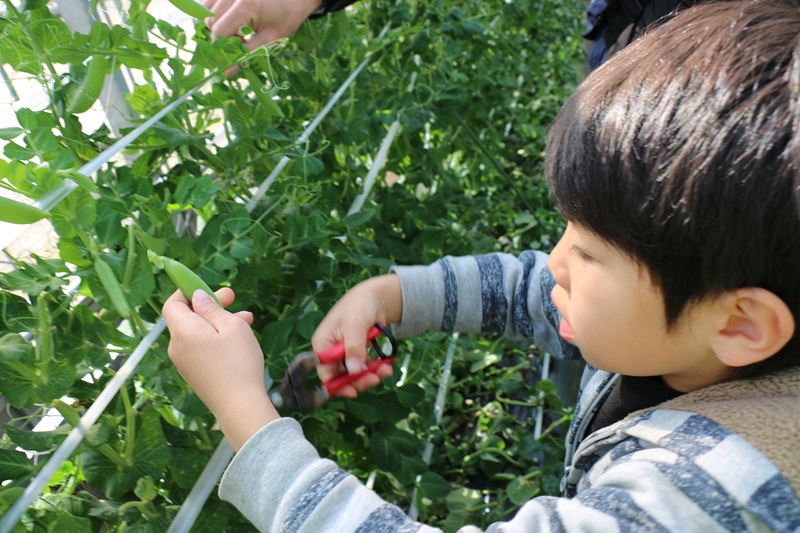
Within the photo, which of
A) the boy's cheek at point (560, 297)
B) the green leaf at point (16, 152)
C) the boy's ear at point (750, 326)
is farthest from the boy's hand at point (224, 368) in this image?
the boy's ear at point (750, 326)

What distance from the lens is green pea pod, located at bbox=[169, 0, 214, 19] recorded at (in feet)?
3.38

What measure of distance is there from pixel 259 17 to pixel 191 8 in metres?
0.18

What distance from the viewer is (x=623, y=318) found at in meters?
0.79

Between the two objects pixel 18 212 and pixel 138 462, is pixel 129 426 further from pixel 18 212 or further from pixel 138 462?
pixel 18 212

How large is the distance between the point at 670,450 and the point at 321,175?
2.82 feet

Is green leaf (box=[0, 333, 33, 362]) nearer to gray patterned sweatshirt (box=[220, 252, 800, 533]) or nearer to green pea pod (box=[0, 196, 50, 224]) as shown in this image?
green pea pod (box=[0, 196, 50, 224])

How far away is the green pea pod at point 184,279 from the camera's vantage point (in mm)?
857

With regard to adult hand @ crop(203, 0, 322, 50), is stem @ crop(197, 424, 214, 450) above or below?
below

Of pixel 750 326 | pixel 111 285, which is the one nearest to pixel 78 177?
pixel 111 285

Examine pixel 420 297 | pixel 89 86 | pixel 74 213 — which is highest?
pixel 89 86

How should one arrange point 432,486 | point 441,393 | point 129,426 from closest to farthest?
point 129,426 < point 432,486 < point 441,393

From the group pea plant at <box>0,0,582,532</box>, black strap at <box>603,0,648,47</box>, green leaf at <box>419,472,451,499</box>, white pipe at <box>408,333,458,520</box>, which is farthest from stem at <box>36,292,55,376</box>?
black strap at <box>603,0,648,47</box>

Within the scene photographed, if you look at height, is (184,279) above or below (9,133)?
below

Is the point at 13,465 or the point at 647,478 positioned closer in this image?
the point at 647,478
